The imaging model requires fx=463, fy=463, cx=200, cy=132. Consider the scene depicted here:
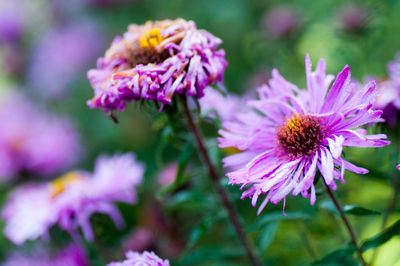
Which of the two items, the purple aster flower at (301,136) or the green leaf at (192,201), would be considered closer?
the purple aster flower at (301,136)

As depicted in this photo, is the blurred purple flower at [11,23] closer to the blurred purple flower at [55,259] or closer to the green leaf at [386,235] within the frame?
the blurred purple flower at [55,259]

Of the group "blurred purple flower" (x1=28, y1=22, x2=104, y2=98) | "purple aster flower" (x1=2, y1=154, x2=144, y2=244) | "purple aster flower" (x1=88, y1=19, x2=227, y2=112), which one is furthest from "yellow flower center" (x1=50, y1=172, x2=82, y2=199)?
"blurred purple flower" (x1=28, y1=22, x2=104, y2=98)

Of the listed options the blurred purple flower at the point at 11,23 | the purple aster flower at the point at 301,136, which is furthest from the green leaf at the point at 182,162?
the blurred purple flower at the point at 11,23

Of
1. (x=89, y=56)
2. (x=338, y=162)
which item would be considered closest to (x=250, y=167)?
(x=338, y=162)

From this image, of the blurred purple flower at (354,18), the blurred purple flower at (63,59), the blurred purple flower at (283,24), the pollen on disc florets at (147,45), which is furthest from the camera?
the blurred purple flower at (63,59)

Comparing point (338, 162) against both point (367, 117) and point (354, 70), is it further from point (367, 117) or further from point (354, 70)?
point (354, 70)

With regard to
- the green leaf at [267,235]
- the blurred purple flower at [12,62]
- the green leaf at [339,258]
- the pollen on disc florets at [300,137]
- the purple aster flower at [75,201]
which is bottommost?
the green leaf at [339,258]

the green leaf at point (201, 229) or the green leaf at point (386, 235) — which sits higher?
the green leaf at point (201, 229)

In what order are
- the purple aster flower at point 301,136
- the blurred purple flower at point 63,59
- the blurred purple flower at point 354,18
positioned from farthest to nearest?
the blurred purple flower at point 63,59 < the blurred purple flower at point 354,18 < the purple aster flower at point 301,136
